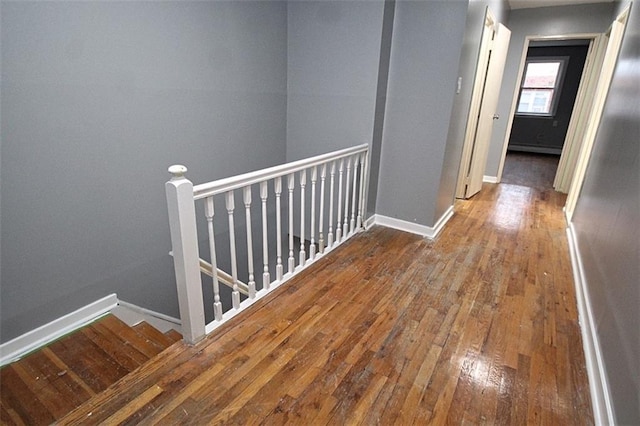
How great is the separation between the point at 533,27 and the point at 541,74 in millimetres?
3866

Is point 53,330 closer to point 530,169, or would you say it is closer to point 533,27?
point 533,27

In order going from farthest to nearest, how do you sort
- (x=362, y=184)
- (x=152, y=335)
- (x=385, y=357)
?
(x=362, y=184)
(x=152, y=335)
(x=385, y=357)

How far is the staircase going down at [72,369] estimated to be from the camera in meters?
1.66

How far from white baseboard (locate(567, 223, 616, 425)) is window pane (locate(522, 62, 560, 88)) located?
7.03 meters

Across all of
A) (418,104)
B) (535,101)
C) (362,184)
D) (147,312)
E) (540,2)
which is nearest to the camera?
(147,312)

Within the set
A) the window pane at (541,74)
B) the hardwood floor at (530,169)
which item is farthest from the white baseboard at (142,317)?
the window pane at (541,74)

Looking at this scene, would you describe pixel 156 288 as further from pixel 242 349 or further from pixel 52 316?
pixel 242 349

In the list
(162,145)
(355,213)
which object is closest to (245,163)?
(162,145)

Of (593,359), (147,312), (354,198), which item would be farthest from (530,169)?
(147,312)

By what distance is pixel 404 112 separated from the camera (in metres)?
2.96

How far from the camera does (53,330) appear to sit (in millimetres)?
2111

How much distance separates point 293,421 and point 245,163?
2.37 metres

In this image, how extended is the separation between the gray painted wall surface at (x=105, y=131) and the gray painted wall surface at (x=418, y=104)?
4.11 ft

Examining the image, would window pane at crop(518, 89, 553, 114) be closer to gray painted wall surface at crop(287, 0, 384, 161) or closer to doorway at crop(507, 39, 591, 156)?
doorway at crop(507, 39, 591, 156)
